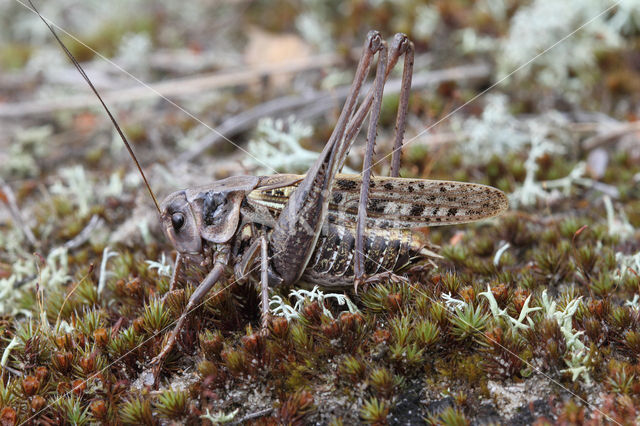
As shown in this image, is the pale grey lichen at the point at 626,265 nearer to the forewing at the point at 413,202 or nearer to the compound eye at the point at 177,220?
the forewing at the point at 413,202

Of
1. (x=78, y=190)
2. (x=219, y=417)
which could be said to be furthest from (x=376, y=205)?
(x=78, y=190)

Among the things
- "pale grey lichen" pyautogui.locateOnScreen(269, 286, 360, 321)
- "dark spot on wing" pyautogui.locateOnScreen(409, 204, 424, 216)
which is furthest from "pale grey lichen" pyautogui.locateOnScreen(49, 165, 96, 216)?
"dark spot on wing" pyautogui.locateOnScreen(409, 204, 424, 216)

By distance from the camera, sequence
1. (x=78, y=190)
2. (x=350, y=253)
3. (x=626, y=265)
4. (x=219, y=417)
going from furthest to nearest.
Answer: (x=78, y=190)
(x=626, y=265)
(x=350, y=253)
(x=219, y=417)

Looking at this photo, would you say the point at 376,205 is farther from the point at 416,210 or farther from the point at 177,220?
the point at 177,220

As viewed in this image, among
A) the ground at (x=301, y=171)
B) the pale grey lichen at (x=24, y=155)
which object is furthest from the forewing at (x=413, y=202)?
the pale grey lichen at (x=24, y=155)

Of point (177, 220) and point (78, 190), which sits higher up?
point (177, 220)

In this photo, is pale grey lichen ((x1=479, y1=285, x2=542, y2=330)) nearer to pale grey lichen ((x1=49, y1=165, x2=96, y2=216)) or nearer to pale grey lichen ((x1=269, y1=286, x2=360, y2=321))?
pale grey lichen ((x1=269, y1=286, x2=360, y2=321))

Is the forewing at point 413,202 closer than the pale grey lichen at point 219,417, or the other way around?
the pale grey lichen at point 219,417

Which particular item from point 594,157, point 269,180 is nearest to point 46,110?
point 269,180
